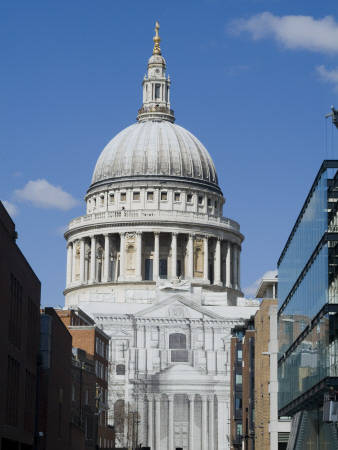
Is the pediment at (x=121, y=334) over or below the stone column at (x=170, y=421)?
over

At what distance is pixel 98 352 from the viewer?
11738 centimetres

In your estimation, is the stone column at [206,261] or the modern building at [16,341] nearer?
the modern building at [16,341]

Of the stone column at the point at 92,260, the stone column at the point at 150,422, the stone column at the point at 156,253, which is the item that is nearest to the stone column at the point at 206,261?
the stone column at the point at 156,253

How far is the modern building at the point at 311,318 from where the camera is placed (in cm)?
5259

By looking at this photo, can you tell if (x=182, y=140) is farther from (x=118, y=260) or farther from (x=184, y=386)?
(x=184, y=386)

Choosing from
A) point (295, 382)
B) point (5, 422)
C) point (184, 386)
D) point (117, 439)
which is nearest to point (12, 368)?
point (5, 422)

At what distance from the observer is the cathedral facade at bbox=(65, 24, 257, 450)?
531 ft

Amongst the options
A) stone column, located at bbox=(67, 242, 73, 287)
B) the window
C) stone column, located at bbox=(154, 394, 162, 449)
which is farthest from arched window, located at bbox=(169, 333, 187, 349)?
stone column, located at bbox=(67, 242, 73, 287)

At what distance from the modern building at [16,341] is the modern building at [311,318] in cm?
1297

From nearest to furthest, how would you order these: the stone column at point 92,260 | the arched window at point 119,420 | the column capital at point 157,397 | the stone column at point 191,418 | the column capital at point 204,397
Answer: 1. the arched window at point 119,420
2. the stone column at point 191,418
3. the column capital at point 157,397
4. the column capital at point 204,397
5. the stone column at point 92,260

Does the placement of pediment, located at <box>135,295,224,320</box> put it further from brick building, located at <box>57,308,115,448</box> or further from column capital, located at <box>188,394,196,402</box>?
brick building, located at <box>57,308,115,448</box>

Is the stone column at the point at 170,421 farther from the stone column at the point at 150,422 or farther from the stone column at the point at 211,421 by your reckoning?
the stone column at the point at 211,421

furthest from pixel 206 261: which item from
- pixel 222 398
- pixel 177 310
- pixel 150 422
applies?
pixel 150 422

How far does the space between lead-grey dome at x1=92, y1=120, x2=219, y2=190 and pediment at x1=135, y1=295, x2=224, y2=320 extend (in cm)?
2752
